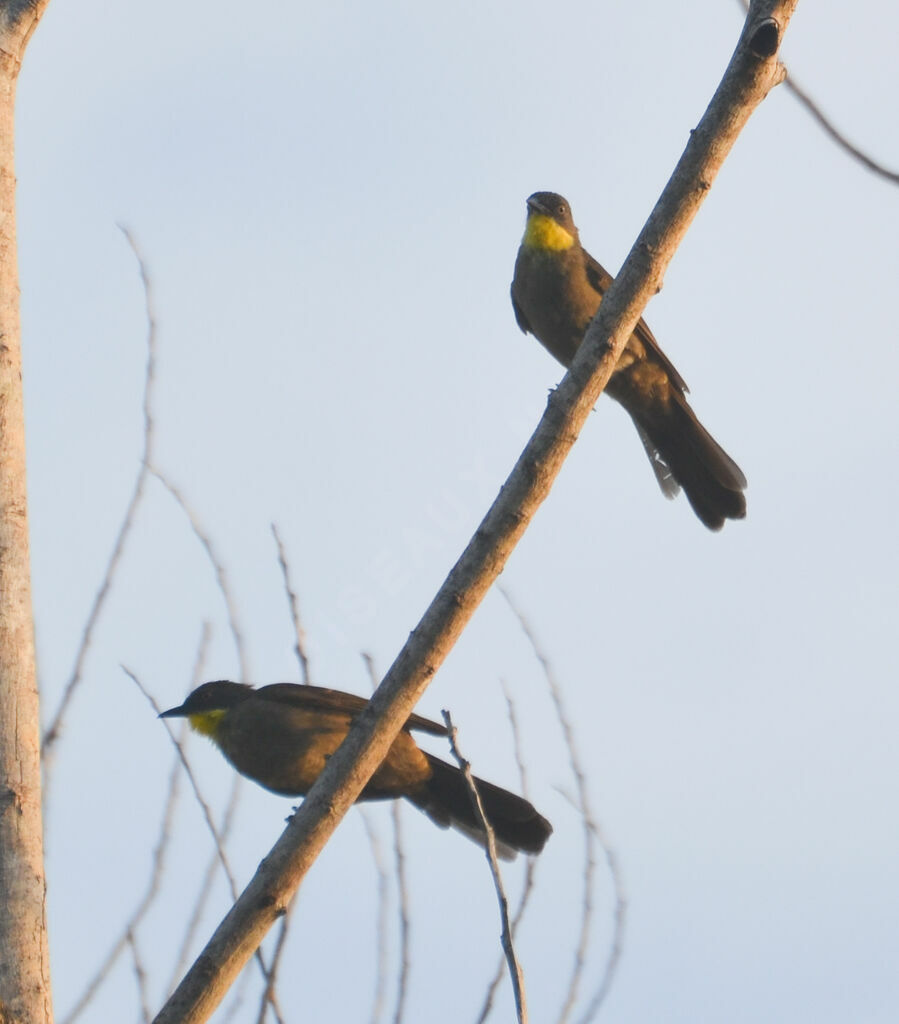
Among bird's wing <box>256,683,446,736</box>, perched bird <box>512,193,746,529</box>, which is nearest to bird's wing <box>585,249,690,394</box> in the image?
perched bird <box>512,193,746,529</box>

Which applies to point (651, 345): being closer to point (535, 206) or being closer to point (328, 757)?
point (535, 206)

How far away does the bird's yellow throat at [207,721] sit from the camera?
20.1ft

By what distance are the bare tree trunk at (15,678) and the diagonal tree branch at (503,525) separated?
328 millimetres

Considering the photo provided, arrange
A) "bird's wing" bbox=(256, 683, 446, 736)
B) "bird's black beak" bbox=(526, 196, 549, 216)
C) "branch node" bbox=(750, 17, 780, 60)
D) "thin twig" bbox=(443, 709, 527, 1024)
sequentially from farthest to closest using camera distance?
"bird's black beak" bbox=(526, 196, 549, 216)
"bird's wing" bbox=(256, 683, 446, 736)
"branch node" bbox=(750, 17, 780, 60)
"thin twig" bbox=(443, 709, 527, 1024)

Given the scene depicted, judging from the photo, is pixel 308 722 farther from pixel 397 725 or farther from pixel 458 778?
pixel 397 725

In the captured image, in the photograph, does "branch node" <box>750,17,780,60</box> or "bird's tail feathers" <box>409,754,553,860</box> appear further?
"bird's tail feathers" <box>409,754,553,860</box>

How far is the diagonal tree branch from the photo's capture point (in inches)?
115

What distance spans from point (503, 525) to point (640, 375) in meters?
3.51

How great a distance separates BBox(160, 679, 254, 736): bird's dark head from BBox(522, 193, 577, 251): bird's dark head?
2580 mm

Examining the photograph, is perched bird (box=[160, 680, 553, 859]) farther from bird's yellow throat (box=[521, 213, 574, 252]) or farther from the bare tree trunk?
bird's yellow throat (box=[521, 213, 574, 252])

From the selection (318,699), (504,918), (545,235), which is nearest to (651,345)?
(545,235)

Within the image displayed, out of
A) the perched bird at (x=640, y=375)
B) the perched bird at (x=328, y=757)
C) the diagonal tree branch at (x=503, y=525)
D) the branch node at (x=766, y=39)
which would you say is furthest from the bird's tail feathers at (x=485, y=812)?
the branch node at (x=766, y=39)

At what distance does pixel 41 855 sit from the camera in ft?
9.83

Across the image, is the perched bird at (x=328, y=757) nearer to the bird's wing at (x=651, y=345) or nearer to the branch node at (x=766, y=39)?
the bird's wing at (x=651, y=345)
